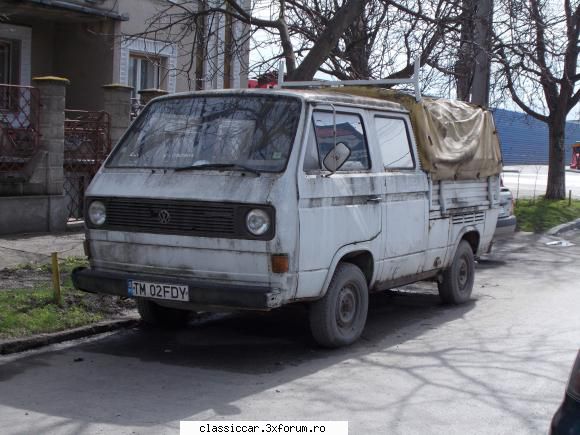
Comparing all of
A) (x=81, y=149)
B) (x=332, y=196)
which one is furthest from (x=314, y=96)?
(x=81, y=149)

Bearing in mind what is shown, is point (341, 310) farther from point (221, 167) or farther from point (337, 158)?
point (221, 167)

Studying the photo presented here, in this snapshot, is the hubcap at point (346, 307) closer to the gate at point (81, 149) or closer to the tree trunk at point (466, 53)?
the gate at point (81, 149)

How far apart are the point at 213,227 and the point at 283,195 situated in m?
0.62

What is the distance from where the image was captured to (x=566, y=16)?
64.5 feet

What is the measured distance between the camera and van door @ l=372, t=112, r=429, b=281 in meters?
7.80

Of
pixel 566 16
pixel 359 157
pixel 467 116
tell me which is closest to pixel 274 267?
pixel 359 157

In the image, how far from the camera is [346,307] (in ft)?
24.3

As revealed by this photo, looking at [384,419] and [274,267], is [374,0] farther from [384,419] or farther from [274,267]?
[384,419]

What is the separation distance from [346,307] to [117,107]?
297 inches

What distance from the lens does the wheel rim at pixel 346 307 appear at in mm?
7254

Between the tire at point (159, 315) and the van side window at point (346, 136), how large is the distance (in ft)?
7.27

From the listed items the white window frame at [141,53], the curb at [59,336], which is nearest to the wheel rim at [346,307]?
the curb at [59,336]

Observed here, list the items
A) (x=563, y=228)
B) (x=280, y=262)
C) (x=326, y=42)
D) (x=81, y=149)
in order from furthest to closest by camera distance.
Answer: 1. (x=563, y=228)
2. (x=81, y=149)
3. (x=326, y=42)
4. (x=280, y=262)

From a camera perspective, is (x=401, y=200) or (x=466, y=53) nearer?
(x=401, y=200)
